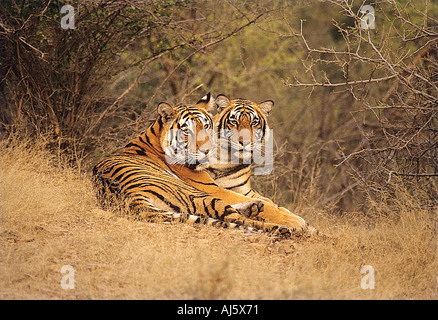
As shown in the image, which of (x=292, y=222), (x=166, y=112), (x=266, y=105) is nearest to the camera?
(x=292, y=222)

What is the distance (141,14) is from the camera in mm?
9250

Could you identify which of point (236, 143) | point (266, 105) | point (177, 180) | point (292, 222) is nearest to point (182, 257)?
point (292, 222)

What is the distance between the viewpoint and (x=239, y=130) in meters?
7.17

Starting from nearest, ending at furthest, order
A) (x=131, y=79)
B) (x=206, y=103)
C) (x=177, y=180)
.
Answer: (x=177, y=180)
(x=206, y=103)
(x=131, y=79)

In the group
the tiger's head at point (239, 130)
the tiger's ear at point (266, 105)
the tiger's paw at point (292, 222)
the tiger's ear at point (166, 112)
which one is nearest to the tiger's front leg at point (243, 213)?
the tiger's paw at point (292, 222)

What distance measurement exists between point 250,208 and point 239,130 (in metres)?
1.22

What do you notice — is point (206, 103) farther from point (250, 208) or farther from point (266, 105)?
point (250, 208)

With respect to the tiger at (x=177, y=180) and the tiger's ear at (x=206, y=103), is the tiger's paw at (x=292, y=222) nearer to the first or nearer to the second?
the tiger at (x=177, y=180)

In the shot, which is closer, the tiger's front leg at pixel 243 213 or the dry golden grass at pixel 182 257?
the dry golden grass at pixel 182 257

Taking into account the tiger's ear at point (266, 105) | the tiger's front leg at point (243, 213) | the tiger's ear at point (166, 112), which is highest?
the tiger's ear at point (266, 105)

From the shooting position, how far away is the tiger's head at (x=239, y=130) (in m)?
7.13

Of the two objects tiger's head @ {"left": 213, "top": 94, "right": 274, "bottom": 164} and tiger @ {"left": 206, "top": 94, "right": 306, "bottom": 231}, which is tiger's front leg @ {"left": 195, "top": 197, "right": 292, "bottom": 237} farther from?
tiger's head @ {"left": 213, "top": 94, "right": 274, "bottom": 164}

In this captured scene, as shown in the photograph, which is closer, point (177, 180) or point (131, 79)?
point (177, 180)

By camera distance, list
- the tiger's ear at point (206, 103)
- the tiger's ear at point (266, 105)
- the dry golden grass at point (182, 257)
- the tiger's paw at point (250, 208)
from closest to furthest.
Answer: the dry golden grass at point (182, 257) < the tiger's paw at point (250, 208) < the tiger's ear at point (206, 103) < the tiger's ear at point (266, 105)
